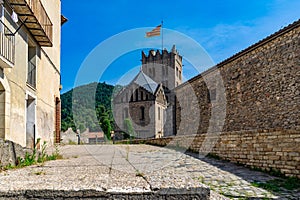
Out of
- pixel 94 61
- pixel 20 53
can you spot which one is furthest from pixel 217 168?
pixel 20 53

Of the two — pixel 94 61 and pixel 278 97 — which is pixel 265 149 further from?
pixel 94 61

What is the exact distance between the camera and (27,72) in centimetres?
1009

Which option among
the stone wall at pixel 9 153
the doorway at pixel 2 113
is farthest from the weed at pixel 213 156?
the doorway at pixel 2 113

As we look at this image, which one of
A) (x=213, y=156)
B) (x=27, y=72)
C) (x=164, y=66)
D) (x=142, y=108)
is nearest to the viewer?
(x=27, y=72)

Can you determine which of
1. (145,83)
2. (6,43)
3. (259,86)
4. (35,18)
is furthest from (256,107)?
(145,83)

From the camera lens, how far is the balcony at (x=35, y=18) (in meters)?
8.07

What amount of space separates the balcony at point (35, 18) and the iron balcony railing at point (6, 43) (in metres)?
0.78

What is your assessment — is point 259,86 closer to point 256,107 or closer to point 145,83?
point 256,107

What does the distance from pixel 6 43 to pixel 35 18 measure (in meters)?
1.82

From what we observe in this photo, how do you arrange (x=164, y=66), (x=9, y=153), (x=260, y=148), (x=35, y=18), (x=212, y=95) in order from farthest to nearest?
1. (x=164, y=66)
2. (x=212, y=95)
3. (x=35, y=18)
4. (x=260, y=148)
5. (x=9, y=153)

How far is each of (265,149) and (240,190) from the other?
8.69 ft

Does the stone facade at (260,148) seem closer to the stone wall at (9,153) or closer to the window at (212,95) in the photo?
the window at (212,95)

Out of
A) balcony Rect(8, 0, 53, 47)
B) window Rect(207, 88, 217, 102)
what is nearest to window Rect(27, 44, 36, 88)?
balcony Rect(8, 0, 53, 47)

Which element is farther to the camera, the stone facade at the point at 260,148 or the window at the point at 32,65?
the window at the point at 32,65
